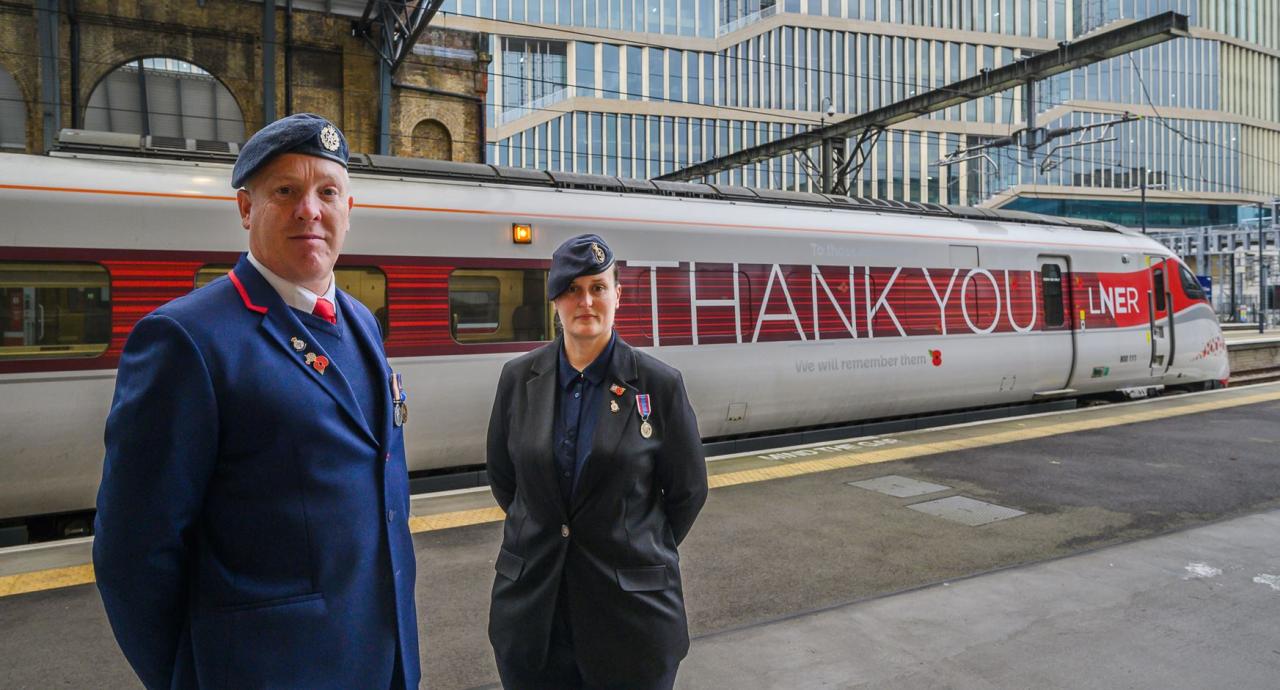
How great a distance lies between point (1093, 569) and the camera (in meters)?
5.22

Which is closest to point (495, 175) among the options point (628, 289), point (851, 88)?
point (628, 289)

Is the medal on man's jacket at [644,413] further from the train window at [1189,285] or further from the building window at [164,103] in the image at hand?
the building window at [164,103]

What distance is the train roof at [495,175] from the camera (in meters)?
6.81

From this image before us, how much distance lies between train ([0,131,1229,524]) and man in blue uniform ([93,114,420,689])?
5.40m

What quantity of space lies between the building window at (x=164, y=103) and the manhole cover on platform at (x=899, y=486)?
1346cm

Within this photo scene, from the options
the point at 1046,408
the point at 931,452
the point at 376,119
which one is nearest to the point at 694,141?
the point at 376,119

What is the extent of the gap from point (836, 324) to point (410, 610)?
8570 millimetres

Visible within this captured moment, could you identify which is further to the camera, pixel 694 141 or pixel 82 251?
pixel 694 141

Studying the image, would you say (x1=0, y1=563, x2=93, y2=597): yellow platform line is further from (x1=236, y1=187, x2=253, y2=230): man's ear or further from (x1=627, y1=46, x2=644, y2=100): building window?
(x1=627, y1=46, x2=644, y2=100): building window

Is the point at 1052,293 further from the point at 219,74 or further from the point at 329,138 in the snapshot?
the point at 219,74

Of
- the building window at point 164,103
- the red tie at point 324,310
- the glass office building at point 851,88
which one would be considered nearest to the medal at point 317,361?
the red tie at point 324,310

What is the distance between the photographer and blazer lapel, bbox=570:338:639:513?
2455 mm

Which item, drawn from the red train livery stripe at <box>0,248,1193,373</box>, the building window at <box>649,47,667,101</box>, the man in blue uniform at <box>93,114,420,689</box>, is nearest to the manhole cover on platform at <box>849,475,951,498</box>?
the red train livery stripe at <box>0,248,1193,373</box>

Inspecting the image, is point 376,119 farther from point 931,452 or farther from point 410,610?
point 410,610
